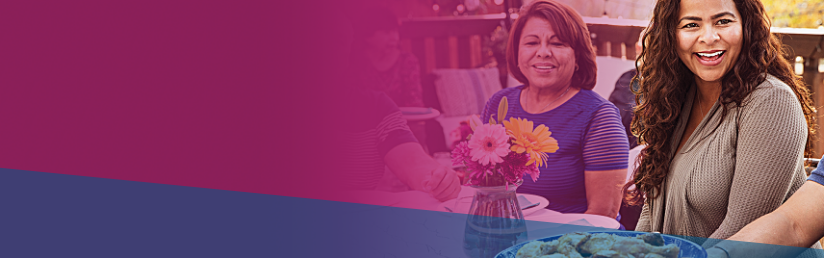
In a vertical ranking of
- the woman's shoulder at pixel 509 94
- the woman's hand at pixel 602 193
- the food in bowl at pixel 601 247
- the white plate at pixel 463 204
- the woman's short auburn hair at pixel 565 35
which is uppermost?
the woman's short auburn hair at pixel 565 35

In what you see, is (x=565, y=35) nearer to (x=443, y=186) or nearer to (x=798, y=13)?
(x=443, y=186)

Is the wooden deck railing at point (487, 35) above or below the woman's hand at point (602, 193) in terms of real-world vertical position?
above

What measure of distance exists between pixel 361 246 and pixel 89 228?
102 centimetres

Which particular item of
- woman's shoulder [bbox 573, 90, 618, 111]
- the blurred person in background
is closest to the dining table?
the blurred person in background

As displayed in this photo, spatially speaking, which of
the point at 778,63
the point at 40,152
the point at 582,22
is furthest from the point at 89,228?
the point at 778,63

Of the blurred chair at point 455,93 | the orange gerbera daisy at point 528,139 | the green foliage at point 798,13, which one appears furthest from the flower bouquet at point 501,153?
the green foliage at point 798,13

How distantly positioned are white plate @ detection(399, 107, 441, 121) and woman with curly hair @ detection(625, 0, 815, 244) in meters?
1.39

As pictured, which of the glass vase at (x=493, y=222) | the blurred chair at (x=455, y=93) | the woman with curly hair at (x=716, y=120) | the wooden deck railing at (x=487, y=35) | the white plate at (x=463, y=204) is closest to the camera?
the woman with curly hair at (x=716, y=120)

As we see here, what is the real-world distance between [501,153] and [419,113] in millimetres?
1678

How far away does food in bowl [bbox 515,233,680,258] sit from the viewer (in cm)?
54

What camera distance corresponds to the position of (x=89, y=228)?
5.37 ft

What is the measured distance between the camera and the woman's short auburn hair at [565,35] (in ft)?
5.38

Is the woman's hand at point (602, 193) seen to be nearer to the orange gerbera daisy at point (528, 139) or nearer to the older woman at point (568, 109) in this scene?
the older woman at point (568, 109)

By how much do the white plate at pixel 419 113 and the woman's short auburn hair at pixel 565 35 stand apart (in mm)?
753
